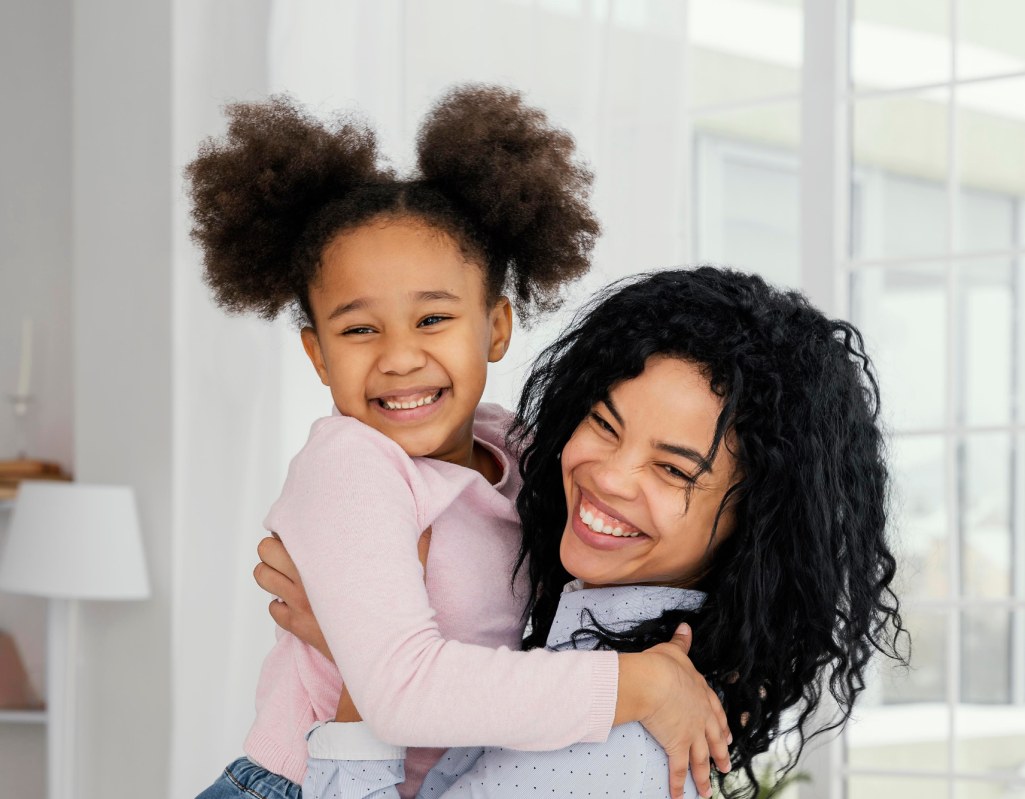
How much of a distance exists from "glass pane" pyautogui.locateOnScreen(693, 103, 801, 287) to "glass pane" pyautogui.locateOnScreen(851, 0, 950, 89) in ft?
1.75

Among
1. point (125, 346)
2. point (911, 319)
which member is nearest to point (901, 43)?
point (911, 319)

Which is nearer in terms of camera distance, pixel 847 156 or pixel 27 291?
pixel 847 156

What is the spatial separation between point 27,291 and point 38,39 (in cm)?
78

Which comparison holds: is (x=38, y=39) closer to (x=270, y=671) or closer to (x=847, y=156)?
(x=847, y=156)

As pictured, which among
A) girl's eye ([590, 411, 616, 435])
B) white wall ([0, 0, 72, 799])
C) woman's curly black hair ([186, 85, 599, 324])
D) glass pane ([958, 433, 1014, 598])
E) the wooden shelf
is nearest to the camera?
girl's eye ([590, 411, 616, 435])

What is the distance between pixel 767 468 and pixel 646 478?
12cm

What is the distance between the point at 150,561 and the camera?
10.7 ft

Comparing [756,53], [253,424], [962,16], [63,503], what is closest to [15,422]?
[63,503]

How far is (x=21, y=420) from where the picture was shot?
3660 millimetres

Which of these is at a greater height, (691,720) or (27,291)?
(27,291)

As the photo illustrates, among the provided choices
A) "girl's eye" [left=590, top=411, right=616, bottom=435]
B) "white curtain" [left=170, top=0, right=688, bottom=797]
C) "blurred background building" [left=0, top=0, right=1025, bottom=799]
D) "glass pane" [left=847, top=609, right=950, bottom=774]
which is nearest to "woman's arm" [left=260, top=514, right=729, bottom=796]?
"girl's eye" [left=590, top=411, right=616, bottom=435]

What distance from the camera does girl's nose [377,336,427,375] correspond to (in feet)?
4.50

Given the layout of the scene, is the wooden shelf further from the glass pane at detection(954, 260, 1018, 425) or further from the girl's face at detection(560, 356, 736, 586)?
the glass pane at detection(954, 260, 1018, 425)

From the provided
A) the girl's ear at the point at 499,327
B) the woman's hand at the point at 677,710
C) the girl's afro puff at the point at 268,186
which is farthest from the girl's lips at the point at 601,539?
the girl's afro puff at the point at 268,186
